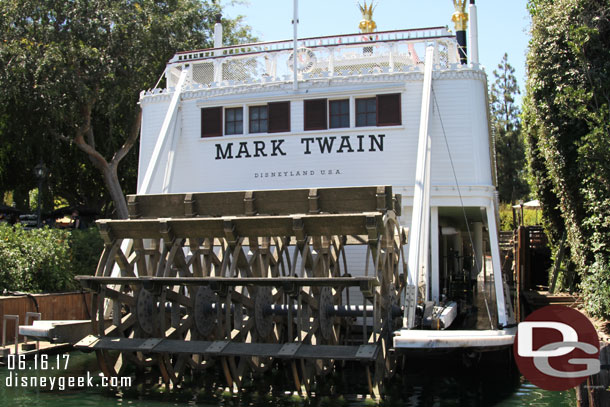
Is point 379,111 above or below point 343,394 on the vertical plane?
above

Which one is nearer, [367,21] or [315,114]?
[315,114]

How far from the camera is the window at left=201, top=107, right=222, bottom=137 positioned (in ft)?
39.7

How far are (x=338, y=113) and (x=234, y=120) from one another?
200 cm

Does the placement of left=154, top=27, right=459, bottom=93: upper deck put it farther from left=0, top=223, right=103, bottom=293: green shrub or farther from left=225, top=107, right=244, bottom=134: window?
left=0, top=223, right=103, bottom=293: green shrub

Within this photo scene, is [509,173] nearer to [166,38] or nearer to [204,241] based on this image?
[166,38]

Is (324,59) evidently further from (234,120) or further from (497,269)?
(497,269)

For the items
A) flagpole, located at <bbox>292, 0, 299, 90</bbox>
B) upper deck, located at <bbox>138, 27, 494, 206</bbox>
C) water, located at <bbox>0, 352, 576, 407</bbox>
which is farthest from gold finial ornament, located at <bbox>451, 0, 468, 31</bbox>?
water, located at <bbox>0, 352, 576, 407</bbox>

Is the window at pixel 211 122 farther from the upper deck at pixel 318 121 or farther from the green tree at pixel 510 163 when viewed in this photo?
the green tree at pixel 510 163

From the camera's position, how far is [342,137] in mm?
11445

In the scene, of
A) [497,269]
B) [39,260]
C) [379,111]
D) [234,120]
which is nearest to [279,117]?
[234,120]

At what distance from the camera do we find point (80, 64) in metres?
18.4

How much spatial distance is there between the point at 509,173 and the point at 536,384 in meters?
25.4

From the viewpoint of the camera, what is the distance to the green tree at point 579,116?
1055 cm

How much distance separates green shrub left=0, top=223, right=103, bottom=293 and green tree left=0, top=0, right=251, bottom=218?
199 inches
